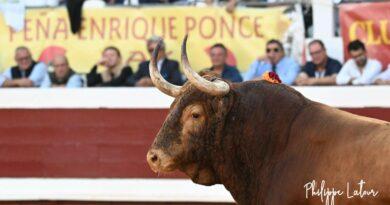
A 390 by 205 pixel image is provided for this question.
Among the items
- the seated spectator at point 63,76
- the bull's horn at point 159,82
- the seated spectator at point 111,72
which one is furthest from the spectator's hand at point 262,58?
the bull's horn at point 159,82

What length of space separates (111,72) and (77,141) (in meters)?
0.65

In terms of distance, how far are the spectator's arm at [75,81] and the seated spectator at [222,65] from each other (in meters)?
1.09

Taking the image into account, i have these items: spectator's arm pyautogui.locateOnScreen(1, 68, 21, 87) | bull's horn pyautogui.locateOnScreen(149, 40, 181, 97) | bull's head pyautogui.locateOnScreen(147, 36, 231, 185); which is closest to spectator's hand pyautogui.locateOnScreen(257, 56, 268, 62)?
spectator's arm pyautogui.locateOnScreen(1, 68, 21, 87)

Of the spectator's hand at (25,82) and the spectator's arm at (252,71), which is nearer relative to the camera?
the spectator's arm at (252,71)

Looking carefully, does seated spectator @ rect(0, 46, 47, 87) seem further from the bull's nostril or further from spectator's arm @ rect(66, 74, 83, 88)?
the bull's nostril

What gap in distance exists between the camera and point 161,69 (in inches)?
328

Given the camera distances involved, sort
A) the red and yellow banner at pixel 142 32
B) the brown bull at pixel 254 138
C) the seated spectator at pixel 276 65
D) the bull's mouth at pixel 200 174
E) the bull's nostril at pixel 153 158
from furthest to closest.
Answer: the red and yellow banner at pixel 142 32, the seated spectator at pixel 276 65, the bull's mouth at pixel 200 174, the bull's nostril at pixel 153 158, the brown bull at pixel 254 138

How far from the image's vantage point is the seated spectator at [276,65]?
27.0ft

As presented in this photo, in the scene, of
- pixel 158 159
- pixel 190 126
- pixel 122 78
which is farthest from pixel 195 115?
pixel 122 78

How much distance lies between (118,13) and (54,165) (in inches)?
52.8

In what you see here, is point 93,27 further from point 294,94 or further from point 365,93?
point 294,94

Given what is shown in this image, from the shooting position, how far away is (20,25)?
28.6 ft

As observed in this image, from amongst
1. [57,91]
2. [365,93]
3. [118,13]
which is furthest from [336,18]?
[57,91]

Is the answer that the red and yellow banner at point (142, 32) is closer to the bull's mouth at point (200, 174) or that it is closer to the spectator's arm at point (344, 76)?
the spectator's arm at point (344, 76)
